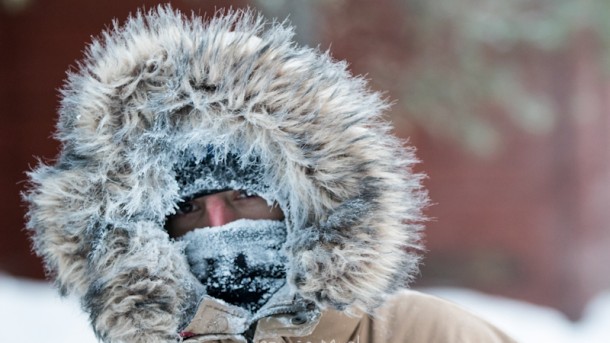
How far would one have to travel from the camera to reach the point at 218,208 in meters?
2.37

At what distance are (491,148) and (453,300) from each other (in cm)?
187

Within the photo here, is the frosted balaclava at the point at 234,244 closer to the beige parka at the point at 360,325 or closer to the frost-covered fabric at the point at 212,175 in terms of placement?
the frost-covered fabric at the point at 212,175

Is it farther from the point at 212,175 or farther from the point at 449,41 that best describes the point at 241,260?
the point at 449,41

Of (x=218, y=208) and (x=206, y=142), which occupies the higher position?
(x=206, y=142)

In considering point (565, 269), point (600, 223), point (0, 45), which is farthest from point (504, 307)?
point (0, 45)

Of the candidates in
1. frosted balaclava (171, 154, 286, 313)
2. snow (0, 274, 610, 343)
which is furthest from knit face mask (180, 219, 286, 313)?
snow (0, 274, 610, 343)

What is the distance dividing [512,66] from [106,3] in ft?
11.4

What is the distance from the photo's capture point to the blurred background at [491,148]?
6.69m

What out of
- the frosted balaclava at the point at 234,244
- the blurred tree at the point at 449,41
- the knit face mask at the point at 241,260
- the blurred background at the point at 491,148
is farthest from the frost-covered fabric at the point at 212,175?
the blurred background at the point at 491,148

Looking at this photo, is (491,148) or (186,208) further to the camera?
(491,148)

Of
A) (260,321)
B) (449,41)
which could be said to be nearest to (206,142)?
(260,321)

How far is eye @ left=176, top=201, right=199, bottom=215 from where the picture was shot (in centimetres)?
238

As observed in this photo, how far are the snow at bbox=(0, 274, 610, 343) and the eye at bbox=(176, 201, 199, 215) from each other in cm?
345

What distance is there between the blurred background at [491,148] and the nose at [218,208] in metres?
3.62
